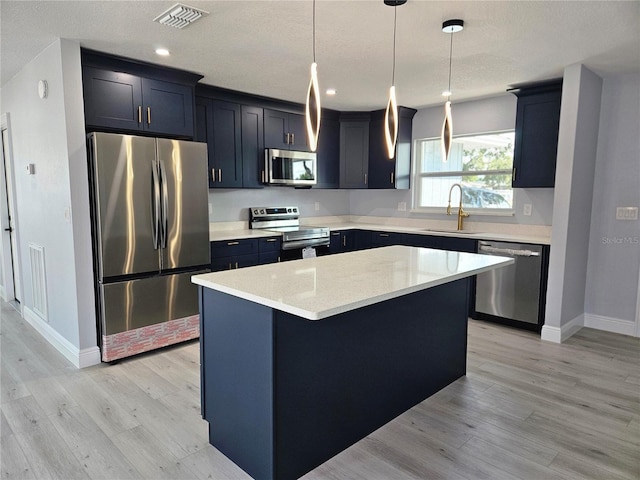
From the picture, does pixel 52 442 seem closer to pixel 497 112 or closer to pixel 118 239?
pixel 118 239

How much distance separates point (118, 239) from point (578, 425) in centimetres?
333

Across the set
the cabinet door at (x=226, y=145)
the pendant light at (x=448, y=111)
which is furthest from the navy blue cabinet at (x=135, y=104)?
the pendant light at (x=448, y=111)

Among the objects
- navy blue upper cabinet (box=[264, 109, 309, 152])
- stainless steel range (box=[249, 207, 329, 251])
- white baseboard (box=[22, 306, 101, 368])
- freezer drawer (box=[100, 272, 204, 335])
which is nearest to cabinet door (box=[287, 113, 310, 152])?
navy blue upper cabinet (box=[264, 109, 309, 152])

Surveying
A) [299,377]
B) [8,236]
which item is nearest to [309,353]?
[299,377]

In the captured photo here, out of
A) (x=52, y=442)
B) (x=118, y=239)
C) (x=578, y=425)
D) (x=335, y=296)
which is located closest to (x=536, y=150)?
(x=578, y=425)

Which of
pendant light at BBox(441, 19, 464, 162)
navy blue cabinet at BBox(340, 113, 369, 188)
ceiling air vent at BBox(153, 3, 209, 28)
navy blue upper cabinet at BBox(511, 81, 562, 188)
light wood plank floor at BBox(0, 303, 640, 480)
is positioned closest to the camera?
light wood plank floor at BBox(0, 303, 640, 480)

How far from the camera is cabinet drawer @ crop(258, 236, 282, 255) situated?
4.21m

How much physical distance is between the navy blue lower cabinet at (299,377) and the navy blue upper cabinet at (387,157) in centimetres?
294

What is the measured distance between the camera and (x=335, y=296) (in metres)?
1.74

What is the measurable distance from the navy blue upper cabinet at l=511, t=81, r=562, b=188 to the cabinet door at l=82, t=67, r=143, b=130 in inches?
140

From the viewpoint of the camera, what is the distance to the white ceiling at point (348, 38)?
7.68 feet

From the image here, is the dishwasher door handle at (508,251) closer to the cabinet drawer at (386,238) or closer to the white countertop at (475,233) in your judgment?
the white countertop at (475,233)

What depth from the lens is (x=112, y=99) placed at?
3.20 m

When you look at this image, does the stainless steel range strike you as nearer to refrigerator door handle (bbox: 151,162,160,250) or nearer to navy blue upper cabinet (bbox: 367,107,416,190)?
navy blue upper cabinet (bbox: 367,107,416,190)
